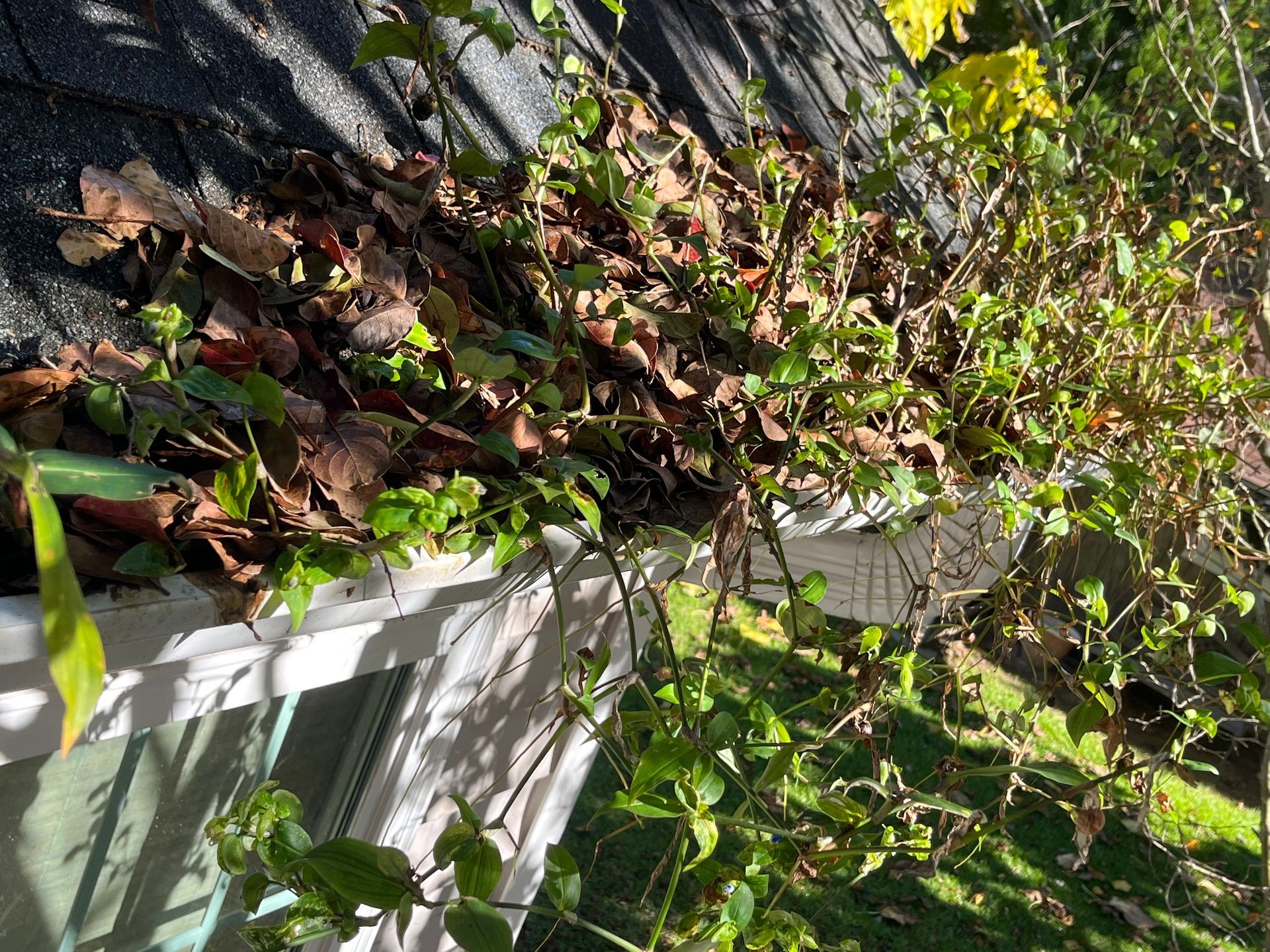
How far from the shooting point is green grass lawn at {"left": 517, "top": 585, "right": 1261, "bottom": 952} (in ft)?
16.5

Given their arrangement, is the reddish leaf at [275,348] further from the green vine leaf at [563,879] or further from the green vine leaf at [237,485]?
the green vine leaf at [563,879]

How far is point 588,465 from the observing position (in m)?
1.22

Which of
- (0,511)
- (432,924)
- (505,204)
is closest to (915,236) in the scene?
(505,204)

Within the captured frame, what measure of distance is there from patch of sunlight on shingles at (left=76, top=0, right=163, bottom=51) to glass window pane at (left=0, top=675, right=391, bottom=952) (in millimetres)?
1060

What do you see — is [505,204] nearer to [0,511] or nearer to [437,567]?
[437,567]

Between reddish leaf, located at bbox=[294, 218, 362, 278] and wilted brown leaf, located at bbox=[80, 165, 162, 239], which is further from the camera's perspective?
reddish leaf, located at bbox=[294, 218, 362, 278]

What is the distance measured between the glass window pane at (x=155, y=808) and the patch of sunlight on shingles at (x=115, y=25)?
106cm

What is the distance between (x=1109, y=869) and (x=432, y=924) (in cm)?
459

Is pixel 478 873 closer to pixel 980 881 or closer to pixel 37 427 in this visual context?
pixel 37 427

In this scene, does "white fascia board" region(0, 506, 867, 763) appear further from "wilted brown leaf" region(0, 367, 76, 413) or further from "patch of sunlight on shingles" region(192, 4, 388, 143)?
"patch of sunlight on shingles" region(192, 4, 388, 143)

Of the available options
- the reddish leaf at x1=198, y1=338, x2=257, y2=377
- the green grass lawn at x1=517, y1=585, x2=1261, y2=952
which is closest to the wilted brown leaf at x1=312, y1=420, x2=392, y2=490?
the reddish leaf at x1=198, y1=338, x2=257, y2=377

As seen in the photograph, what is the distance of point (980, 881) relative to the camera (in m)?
5.74

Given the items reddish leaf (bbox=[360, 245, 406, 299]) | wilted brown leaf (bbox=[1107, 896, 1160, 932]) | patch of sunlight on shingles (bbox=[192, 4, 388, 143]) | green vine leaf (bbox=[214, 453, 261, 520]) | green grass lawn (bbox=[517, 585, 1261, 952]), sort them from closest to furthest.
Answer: green vine leaf (bbox=[214, 453, 261, 520])
reddish leaf (bbox=[360, 245, 406, 299])
patch of sunlight on shingles (bbox=[192, 4, 388, 143])
green grass lawn (bbox=[517, 585, 1261, 952])
wilted brown leaf (bbox=[1107, 896, 1160, 932])

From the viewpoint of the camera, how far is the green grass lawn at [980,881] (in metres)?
5.02
